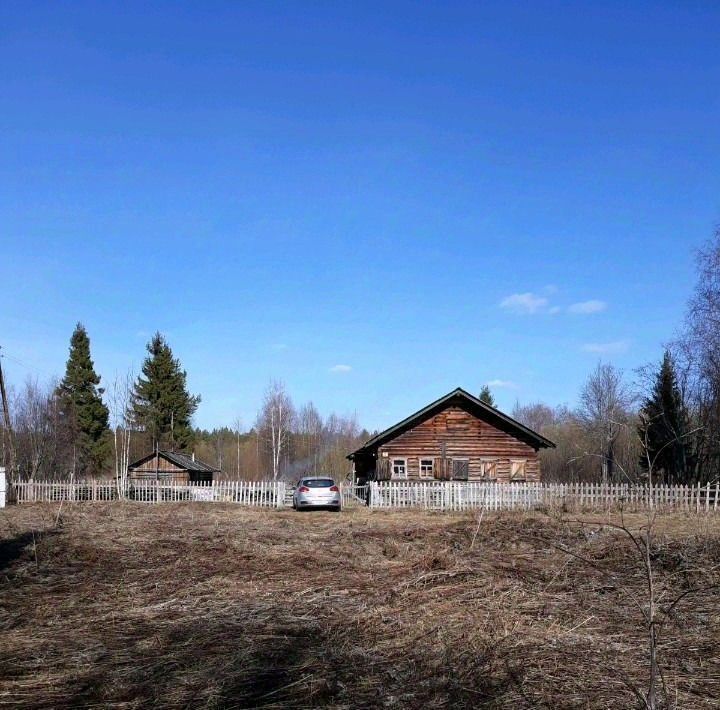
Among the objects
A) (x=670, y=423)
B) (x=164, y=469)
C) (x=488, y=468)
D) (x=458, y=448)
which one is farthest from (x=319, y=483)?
(x=670, y=423)

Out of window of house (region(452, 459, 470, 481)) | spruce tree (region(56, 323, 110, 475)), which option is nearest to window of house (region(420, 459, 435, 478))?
window of house (region(452, 459, 470, 481))

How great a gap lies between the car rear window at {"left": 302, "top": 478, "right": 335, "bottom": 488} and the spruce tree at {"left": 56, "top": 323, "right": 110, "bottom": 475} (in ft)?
111

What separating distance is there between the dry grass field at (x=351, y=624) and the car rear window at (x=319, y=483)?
1302cm

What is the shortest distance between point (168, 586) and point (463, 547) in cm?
606

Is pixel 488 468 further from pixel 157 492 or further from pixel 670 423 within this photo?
pixel 670 423

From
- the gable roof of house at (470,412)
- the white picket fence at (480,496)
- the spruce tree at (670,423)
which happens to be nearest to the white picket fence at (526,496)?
the white picket fence at (480,496)

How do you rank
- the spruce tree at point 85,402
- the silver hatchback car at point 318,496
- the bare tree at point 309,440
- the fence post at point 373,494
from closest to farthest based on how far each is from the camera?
the silver hatchback car at point 318,496 → the fence post at point 373,494 → the spruce tree at point 85,402 → the bare tree at point 309,440

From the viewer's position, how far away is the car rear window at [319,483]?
28.0 metres

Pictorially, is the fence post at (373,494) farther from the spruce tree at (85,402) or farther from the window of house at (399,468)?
the spruce tree at (85,402)

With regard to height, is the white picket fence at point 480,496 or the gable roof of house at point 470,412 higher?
the gable roof of house at point 470,412

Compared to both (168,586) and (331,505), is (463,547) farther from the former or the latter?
(331,505)

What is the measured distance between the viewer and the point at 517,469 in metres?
33.8

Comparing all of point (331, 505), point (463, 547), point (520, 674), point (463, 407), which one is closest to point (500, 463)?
point (463, 407)

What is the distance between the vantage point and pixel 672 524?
818 inches
